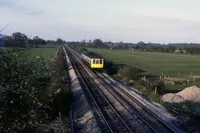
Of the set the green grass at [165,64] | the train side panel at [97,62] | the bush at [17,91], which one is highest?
the bush at [17,91]

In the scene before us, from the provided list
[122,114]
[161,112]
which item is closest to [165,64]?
[161,112]

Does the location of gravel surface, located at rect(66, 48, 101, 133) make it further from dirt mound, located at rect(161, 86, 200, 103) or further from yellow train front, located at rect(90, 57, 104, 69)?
yellow train front, located at rect(90, 57, 104, 69)

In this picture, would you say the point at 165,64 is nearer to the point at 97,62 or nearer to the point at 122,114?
the point at 97,62

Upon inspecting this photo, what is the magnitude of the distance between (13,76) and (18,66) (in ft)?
1.56

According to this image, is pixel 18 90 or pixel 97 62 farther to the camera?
pixel 97 62

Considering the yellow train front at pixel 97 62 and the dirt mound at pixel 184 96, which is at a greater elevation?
the yellow train front at pixel 97 62

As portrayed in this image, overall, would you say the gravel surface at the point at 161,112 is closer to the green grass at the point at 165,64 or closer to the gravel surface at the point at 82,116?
the gravel surface at the point at 82,116

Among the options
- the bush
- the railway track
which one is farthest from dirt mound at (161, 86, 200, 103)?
the bush

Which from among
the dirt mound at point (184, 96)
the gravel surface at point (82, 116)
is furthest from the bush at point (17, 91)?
the dirt mound at point (184, 96)

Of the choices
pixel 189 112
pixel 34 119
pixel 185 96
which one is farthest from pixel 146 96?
pixel 34 119

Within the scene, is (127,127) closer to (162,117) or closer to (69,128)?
(69,128)

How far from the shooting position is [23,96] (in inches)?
375

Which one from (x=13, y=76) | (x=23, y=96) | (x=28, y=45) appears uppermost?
(x=28, y=45)

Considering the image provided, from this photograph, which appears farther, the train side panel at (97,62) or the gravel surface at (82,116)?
the train side panel at (97,62)
